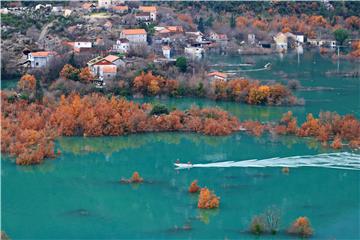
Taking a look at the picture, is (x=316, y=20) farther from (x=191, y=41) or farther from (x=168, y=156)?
(x=168, y=156)

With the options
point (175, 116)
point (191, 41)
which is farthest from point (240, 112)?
point (191, 41)

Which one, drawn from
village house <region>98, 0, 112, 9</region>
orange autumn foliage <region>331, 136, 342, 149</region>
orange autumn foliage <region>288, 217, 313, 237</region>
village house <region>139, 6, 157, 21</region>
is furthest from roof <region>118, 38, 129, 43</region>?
orange autumn foliage <region>288, 217, 313, 237</region>

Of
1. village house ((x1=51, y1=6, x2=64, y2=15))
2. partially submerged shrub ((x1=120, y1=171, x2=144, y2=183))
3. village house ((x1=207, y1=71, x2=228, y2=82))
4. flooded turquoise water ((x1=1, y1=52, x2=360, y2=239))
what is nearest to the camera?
flooded turquoise water ((x1=1, y1=52, x2=360, y2=239))

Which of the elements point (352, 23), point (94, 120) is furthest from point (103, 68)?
point (352, 23)

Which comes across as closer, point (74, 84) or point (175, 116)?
point (175, 116)

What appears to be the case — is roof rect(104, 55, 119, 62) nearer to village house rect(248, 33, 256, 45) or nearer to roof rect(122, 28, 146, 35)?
roof rect(122, 28, 146, 35)

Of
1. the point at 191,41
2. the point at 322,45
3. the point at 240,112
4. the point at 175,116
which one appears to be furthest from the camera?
the point at 322,45
